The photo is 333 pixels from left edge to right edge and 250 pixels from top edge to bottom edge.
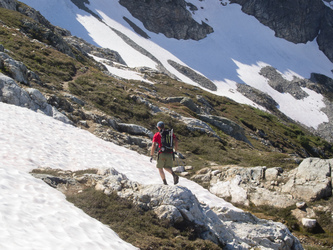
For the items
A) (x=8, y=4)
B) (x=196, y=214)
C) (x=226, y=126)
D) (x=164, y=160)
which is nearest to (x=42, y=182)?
(x=164, y=160)

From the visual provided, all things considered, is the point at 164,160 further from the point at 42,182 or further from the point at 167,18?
the point at 167,18

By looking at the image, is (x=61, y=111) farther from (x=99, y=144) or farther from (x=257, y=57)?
(x=257, y=57)

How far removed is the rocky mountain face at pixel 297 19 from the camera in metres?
162

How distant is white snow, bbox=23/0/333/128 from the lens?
109881 mm

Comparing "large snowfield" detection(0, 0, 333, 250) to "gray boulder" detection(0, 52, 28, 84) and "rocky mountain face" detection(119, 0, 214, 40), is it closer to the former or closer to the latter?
"rocky mountain face" detection(119, 0, 214, 40)

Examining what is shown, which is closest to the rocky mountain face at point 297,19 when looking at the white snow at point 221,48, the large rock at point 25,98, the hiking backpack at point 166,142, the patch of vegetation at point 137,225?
the white snow at point 221,48

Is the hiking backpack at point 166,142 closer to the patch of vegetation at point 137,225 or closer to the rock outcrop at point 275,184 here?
the patch of vegetation at point 137,225

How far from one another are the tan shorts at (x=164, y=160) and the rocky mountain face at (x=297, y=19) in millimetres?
177144

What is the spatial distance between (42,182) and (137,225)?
3.82 meters

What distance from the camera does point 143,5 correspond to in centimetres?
15062

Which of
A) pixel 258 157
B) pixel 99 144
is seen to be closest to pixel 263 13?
pixel 258 157

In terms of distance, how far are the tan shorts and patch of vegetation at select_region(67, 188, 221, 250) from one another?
2.40 metres

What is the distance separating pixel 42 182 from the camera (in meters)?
8.85

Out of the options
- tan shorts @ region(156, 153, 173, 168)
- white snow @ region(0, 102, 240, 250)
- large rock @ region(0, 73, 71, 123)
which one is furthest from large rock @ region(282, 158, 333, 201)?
large rock @ region(0, 73, 71, 123)
